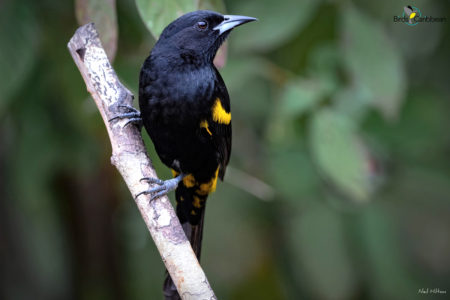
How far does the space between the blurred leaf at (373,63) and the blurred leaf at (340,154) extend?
0.23 m

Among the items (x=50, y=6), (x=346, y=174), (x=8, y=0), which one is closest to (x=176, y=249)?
(x=346, y=174)

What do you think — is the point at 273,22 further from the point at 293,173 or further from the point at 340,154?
the point at 293,173

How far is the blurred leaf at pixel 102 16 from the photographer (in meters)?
2.05

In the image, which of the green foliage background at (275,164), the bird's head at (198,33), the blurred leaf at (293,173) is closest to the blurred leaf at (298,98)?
the green foliage background at (275,164)

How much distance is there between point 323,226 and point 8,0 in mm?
2447

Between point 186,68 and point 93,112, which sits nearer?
point 186,68

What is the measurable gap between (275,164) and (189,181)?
2.63ft

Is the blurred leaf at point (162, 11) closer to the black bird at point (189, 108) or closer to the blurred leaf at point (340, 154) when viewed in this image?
the black bird at point (189, 108)

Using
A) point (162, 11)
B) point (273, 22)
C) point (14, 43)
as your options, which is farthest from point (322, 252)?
point (14, 43)

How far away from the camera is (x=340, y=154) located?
2631 millimetres

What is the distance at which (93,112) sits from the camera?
3.06 meters

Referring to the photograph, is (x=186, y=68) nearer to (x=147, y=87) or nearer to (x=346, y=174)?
(x=147, y=87)

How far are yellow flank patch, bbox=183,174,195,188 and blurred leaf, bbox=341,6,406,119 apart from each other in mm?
1042

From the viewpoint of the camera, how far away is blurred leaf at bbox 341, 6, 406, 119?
9.02 ft
